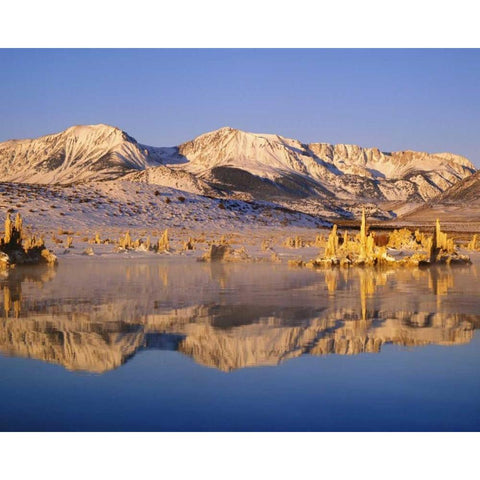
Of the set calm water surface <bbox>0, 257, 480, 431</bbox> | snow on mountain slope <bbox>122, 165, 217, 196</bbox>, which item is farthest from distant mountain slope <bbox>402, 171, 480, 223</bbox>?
calm water surface <bbox>0, 257, 480, 431</bbox>

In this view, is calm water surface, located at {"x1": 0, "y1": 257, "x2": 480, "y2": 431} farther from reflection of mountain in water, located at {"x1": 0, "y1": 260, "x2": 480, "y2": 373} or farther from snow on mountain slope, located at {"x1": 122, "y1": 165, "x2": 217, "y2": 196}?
snow on mountain slope, located at {"x1": 122, "y1": 165, "x2": 217, "y2": 196}

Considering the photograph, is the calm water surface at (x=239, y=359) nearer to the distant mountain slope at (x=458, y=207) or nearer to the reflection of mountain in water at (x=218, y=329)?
the reflection of mountain in water at (x=218, y=329)

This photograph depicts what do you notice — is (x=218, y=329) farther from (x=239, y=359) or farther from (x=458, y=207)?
(x=458, y=207)

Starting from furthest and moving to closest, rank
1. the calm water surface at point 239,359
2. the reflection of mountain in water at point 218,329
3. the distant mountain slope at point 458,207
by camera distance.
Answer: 1. the distant mountain slope at point 458,207
2. the reflection of mountain in water at point 218,329
3. the calm water surface at point 239,359

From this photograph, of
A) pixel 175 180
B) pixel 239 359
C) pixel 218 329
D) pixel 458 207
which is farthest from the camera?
pixel 175 180

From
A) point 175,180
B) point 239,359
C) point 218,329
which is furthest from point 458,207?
point 239,359

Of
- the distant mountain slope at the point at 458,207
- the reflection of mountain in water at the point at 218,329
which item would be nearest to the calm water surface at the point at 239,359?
the reflection of mountain in water at the point at 218,329

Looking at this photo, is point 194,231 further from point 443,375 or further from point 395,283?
point 443,375
